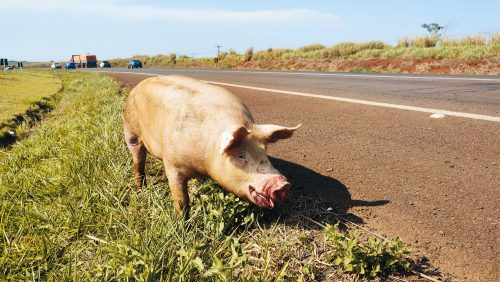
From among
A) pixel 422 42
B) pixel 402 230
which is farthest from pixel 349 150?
pixel 422 42

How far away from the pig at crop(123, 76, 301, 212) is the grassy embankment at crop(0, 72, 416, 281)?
299 mm

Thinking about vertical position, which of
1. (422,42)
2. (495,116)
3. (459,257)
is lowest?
(459,257)

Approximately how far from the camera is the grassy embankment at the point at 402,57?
53.1ft

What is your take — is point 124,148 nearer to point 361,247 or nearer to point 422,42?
point 361,247

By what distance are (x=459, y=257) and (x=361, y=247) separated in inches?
22.8

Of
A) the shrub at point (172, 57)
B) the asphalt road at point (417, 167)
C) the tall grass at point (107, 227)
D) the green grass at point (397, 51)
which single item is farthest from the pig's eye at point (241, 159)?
the shrub at point (172, 57)

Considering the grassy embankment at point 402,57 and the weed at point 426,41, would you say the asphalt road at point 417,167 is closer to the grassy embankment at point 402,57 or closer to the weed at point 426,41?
the grassy embankment at point 402,57

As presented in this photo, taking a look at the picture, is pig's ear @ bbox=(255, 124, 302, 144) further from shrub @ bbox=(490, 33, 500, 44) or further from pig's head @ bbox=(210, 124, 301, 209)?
shrub @ bbox=(490, 33, 500, 44)

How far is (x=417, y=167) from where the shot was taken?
363cm

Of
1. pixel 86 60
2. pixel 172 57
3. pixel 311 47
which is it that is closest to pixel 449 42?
pixel 311 47

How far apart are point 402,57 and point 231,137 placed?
19.8 metres

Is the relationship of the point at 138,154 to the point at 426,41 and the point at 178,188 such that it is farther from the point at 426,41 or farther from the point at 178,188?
the point at 426,41

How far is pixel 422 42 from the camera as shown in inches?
902

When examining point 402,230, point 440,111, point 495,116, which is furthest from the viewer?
point 440,111
